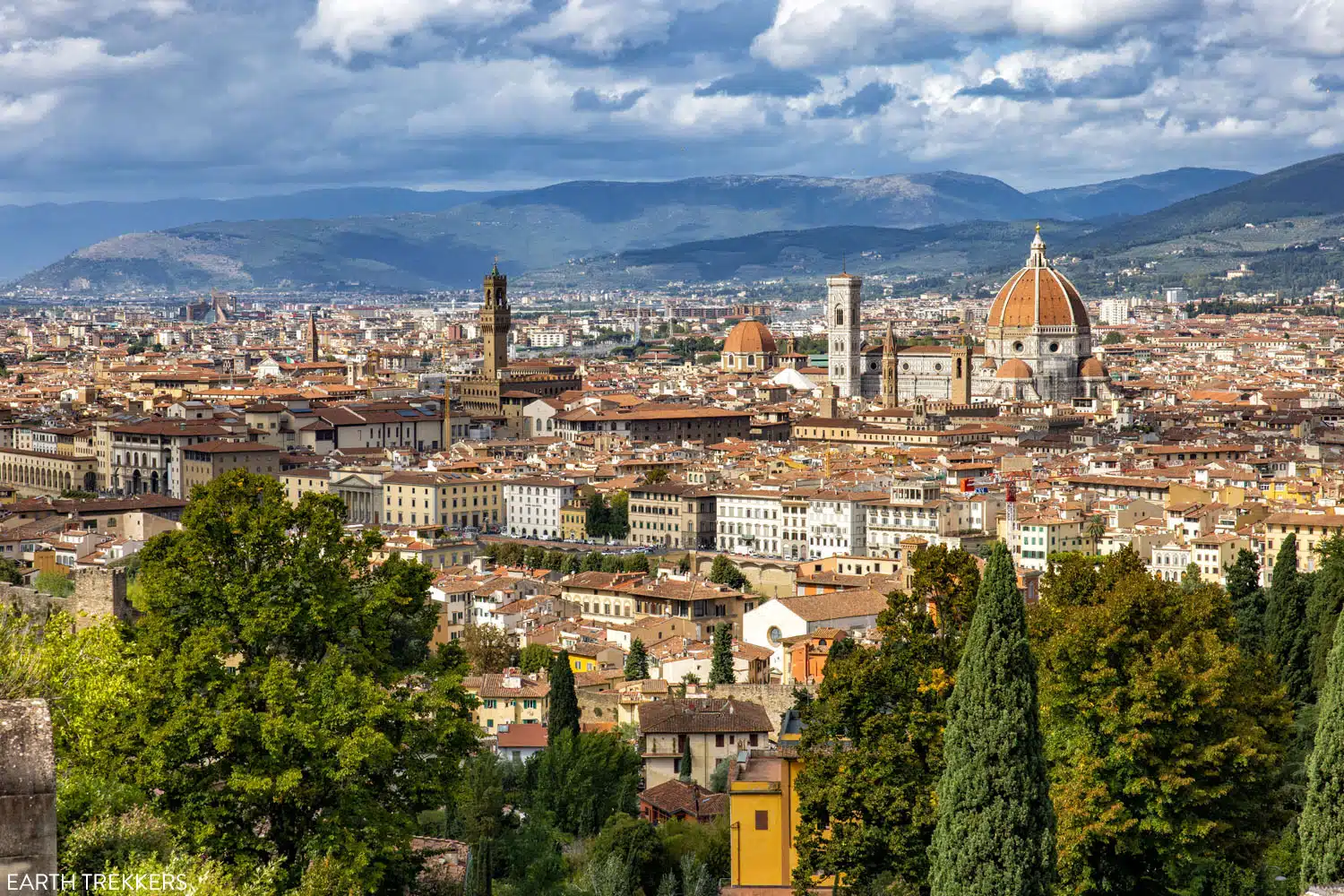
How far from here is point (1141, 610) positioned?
17.0 m

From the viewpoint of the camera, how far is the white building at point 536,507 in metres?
62.0

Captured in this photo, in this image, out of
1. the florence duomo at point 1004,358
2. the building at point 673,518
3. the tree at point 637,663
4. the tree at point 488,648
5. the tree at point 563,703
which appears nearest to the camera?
the tree at point 563,703

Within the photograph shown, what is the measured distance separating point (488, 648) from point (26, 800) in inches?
1262

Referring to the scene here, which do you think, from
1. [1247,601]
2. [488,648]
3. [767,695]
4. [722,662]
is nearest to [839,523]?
[488,648]

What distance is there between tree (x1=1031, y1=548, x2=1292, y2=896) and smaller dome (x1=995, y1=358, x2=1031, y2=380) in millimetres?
89269

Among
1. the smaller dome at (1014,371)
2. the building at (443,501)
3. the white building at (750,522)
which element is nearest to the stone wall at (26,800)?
the white building at (750,522)

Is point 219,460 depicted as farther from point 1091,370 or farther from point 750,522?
point 1091,370

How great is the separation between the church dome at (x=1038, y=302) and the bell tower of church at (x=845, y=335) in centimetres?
725

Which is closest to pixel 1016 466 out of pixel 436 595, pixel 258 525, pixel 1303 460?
pixel 1303 460

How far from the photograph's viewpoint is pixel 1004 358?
108375 mm

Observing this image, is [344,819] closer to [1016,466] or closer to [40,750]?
[40,750]

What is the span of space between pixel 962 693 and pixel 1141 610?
3.85 metres

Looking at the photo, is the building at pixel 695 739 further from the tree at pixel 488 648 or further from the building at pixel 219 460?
the building at pixel 219 460

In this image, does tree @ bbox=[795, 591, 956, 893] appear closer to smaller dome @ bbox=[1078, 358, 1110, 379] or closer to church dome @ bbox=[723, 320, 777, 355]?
smaller dome @ bbox=[1078, 358, 1110, 379]
